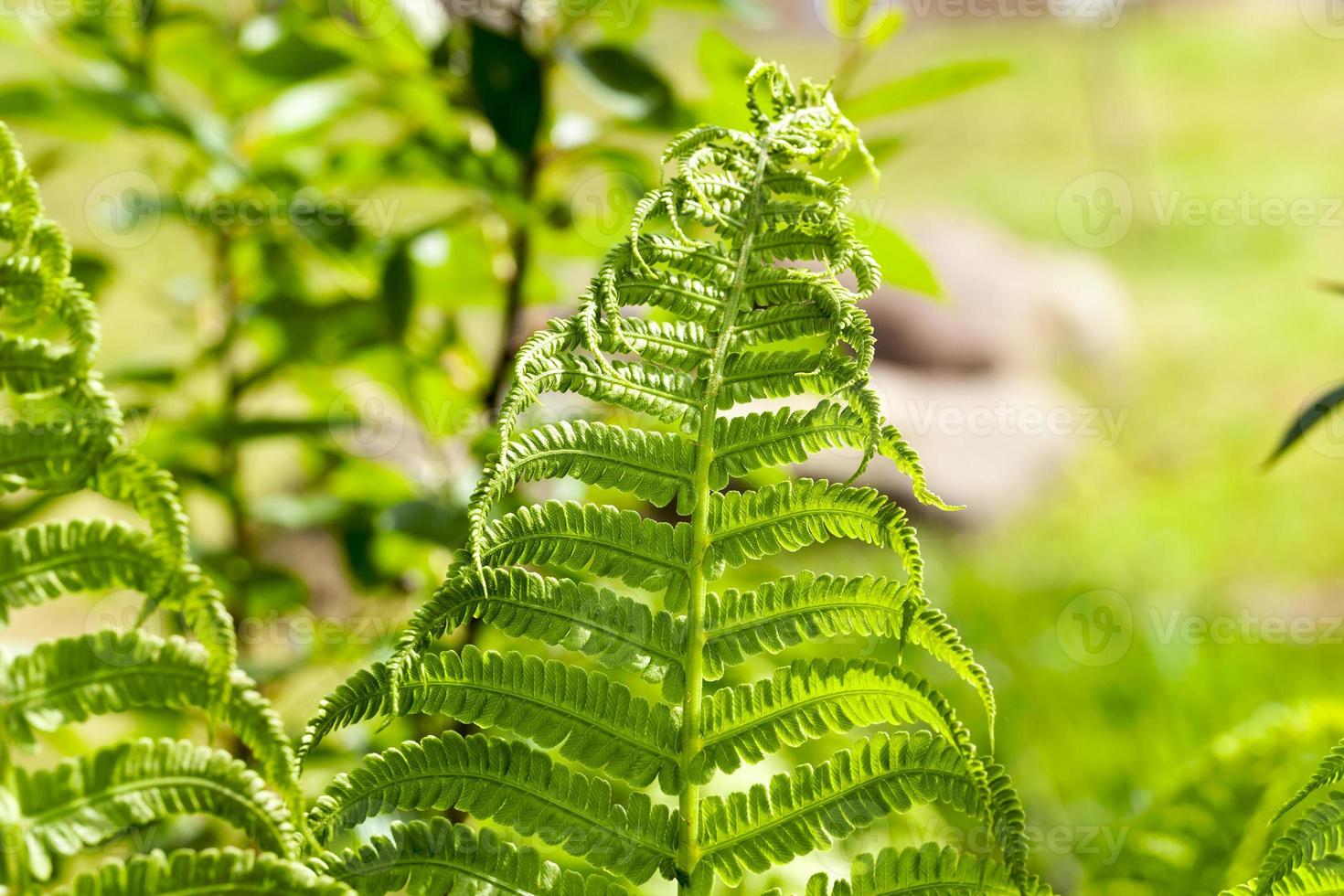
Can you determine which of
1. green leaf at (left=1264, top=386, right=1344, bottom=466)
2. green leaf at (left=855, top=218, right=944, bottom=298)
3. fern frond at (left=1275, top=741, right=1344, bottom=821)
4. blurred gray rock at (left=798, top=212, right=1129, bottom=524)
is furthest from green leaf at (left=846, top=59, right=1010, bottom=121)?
blurred gray rock at (left=798, top=212, right=1129, bottom=524)

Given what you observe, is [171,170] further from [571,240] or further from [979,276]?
[979,276]

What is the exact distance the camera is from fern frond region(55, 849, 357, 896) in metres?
0.39

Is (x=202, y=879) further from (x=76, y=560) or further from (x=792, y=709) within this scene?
(x=792, y=709)

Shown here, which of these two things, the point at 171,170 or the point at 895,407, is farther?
the point at 895,407

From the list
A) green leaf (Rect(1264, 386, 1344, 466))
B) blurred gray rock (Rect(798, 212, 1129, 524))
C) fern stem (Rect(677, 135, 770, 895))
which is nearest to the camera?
fern stem (Rect(677, 135, 770, 895))

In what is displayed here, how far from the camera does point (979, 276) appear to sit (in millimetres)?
5465

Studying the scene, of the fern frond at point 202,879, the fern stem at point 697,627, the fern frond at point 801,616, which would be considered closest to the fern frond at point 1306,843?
the fern frond at point 801,616

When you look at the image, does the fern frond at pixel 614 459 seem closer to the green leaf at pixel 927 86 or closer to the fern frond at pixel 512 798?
the fern frond at pixel 512 798

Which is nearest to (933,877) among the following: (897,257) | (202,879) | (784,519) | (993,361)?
(784,519)

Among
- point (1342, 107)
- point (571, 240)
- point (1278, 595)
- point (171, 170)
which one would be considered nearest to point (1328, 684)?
point (1278, 595)

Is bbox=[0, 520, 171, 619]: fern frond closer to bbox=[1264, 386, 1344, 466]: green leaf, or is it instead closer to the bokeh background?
the bokeh background

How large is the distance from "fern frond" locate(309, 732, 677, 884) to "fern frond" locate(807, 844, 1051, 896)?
3.2 inches

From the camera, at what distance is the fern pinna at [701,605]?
18.3 inches

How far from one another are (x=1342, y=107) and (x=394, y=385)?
8.03 metres
